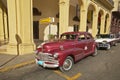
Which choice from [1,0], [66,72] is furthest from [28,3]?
[1,0]

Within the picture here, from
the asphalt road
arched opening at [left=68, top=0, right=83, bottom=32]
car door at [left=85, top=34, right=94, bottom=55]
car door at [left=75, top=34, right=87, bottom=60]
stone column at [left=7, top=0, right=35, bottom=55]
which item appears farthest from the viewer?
arched opening at [left=68, top=0, right=83, bottom=32]

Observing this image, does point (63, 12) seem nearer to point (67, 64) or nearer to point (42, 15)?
point (42, 15)

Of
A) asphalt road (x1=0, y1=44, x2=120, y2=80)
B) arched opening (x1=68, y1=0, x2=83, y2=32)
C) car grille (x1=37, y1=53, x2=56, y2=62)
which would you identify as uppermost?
arched opening (x1=68, y1=0, x2=83, y2=32)

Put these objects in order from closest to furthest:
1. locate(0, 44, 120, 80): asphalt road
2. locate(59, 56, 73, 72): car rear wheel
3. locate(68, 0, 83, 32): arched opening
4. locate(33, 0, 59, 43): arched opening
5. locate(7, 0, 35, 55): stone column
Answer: locate(0, 44, 120, 80): asphalt road, locate(59, 56, 73, 72): car rear wheel, locate(7, 0, 35, 55): stone column, locate(33, 0, 59, 43): arched opening, locate(68, 0, 83, 32): arched opening

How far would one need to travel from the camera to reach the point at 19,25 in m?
8.80

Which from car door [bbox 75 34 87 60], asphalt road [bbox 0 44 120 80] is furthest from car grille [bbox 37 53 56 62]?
car door [bbox 75 34 87 60]

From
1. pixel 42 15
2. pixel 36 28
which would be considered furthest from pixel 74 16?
pixel 36 28

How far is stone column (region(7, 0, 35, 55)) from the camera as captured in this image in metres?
8.68

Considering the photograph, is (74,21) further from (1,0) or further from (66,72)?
(66,72)

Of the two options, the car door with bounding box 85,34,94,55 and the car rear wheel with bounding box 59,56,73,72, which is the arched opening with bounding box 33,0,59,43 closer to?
the car door with bounding box 85,34,94,55

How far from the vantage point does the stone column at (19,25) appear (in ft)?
28.5

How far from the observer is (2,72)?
6004 millimetres

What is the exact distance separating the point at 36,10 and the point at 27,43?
7.96 m

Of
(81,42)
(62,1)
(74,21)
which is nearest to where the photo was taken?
(81,42)
